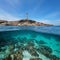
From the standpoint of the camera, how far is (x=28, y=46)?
42.9 feet

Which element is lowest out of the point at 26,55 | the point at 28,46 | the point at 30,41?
the point at 26,55

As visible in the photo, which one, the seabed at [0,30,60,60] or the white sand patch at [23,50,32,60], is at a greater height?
the seabed at [0,30,60,60]

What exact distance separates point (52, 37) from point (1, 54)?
28.0ft

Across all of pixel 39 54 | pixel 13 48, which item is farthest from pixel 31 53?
pixel 13 48

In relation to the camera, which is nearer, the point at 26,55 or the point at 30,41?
the point at 26,55

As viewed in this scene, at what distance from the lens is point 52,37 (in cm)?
1631

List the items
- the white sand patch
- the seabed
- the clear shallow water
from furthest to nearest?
the clear shallow water
the seabed
the white sand patch

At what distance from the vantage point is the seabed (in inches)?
436

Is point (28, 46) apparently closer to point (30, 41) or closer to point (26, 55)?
point (26, 55)

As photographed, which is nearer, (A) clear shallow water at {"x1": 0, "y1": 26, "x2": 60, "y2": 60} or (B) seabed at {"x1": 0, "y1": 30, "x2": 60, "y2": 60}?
(B) seabed at {"x1": 0, "y1": 30, "x2": 60, "y2": 60}

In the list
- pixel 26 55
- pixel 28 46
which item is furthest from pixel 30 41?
pixel 26 55

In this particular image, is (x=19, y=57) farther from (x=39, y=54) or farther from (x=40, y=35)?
(x=40, y=35)

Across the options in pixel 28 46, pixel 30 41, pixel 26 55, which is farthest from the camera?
pixel 30 41

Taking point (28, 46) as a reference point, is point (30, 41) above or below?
above
